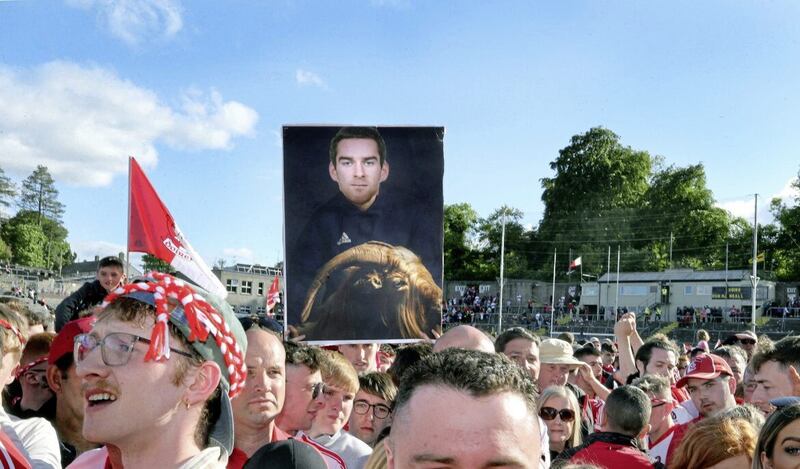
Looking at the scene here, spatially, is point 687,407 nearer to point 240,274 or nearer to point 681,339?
point 681,339

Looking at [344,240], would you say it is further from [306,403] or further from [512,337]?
[306,403]

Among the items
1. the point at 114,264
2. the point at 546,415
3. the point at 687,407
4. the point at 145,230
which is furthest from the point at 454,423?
the point at 145,230

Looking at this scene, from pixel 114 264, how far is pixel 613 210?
81.4 m

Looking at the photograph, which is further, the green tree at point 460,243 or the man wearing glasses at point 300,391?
the green tree at point 460,243

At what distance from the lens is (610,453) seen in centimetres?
Answer: 434

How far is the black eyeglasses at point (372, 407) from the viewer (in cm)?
491

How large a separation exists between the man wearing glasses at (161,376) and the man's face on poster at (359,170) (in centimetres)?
370

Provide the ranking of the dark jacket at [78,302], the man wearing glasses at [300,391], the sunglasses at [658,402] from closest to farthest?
the man wearing glasses at [300,391] → the sunglasses at [658,402] → the dark jacket at [78,302]

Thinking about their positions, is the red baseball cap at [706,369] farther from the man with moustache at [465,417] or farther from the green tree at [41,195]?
the green tree at [41,195]

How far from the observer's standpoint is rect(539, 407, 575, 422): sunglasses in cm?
520

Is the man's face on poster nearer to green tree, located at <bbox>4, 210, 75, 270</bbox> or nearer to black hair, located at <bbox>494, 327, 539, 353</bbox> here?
black hair, located at <bbox>494, 327, 539, 353</bbox>

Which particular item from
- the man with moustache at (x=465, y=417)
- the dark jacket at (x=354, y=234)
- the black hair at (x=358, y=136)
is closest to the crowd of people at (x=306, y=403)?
the man with moustache at (x=465, y=417)

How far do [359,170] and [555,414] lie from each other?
247 cm

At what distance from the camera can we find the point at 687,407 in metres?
6.59
